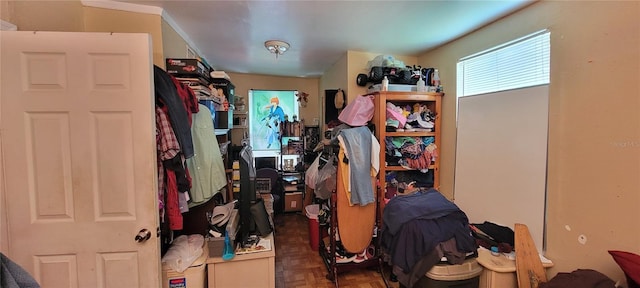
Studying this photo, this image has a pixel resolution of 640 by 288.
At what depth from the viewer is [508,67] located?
6.77 ft

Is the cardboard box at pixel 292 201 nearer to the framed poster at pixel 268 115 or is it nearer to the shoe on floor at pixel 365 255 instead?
the framed poster at pixel 268 115

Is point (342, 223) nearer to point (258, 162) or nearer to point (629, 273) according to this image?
point (629, 273)

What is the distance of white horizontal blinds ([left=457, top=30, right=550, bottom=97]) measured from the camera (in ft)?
5.99

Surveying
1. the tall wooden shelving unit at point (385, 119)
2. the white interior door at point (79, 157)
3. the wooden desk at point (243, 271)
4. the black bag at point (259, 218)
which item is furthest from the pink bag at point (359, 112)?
the white interior door at point (79, 157)

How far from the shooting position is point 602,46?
1.49m

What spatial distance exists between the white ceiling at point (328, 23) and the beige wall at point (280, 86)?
4.77ft

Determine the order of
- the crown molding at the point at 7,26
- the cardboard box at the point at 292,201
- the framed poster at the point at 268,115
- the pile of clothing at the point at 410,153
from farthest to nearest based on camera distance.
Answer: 1. the framed poster at the point at 268,115
2. the cardboard box at the point at 292,201
3. the pile of clothing at the point at 410,153
4. the crown molding at the point at 7,26

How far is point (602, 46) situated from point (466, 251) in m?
1.49

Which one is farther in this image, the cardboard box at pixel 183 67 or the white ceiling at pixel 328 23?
the cardboard box at pixel 183 67

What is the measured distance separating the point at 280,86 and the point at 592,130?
4.18m

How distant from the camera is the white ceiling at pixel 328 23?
1867 millimetres

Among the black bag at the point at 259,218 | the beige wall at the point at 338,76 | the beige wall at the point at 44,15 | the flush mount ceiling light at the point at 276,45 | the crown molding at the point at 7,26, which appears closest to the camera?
the crown molding at the point at 7,26

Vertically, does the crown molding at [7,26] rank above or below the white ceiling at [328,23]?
below

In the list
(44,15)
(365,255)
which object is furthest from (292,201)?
(44,15)
